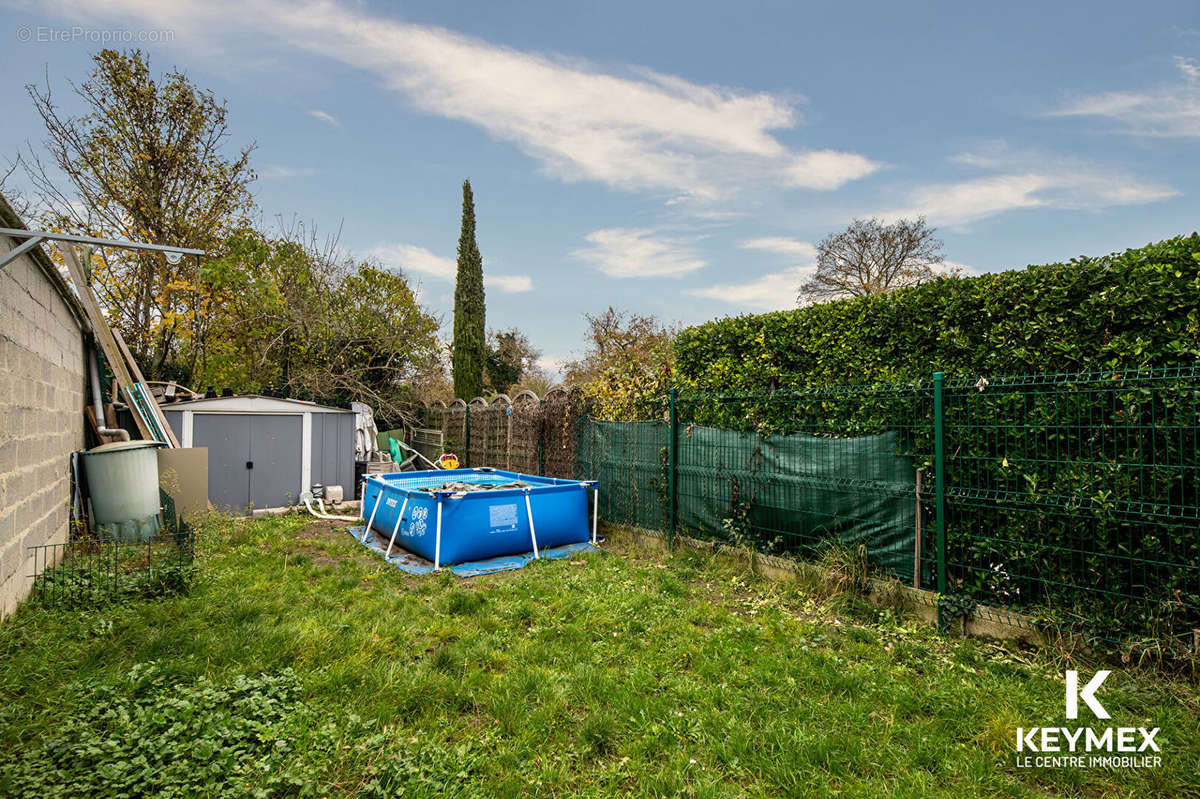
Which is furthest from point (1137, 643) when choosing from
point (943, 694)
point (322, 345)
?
point (322, 345)

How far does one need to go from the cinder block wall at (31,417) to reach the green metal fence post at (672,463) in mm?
5598

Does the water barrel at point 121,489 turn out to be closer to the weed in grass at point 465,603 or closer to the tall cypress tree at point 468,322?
the weed in grass at point 465,603

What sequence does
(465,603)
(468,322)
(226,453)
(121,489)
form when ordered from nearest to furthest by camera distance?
1. (465,603)
2. (121,489)
3. (226,453)
4. (468,322)

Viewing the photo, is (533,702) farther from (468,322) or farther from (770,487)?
(468,322)

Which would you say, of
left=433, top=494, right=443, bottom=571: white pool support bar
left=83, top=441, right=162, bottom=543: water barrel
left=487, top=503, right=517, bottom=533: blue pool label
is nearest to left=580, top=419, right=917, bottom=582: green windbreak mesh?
left=487, top=503, right=517, bottom=533: blue pool label

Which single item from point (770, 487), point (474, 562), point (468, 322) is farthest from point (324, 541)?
point (468, 322)

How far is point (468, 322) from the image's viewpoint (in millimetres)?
17391

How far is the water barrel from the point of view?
550cm

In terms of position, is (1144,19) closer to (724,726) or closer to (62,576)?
(724,726)

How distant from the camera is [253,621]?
3.88 m

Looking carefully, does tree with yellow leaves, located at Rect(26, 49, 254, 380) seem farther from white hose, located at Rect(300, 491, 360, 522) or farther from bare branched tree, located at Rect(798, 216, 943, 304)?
bare branched tree, located at Rect(798, 216, 943, 304)

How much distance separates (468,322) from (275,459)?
8654mm

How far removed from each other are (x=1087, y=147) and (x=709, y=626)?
996 centimetres

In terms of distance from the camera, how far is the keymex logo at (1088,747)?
96.0 inches
